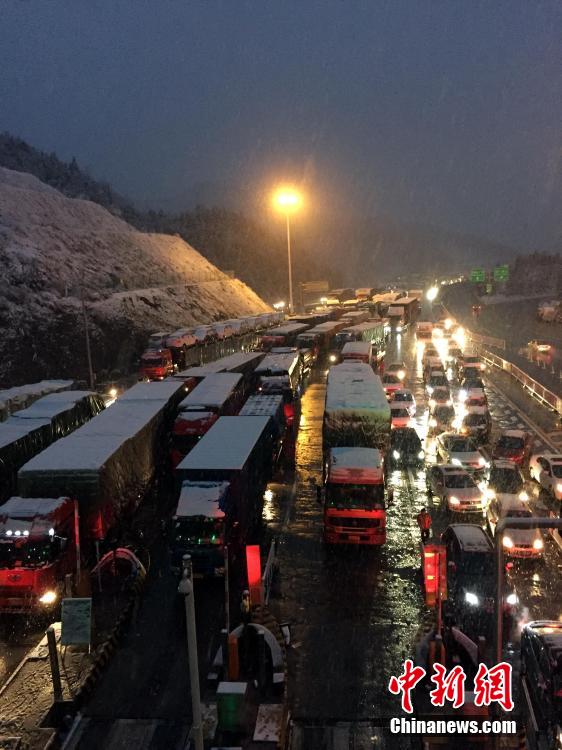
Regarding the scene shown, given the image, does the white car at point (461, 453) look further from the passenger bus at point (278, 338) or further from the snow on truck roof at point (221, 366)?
the passenger bus at point (278, 338)

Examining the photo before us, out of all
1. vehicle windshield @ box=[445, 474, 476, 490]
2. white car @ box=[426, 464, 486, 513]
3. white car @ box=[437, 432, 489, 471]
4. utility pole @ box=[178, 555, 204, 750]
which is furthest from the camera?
white car @ box=[437, 432, 489, 471]

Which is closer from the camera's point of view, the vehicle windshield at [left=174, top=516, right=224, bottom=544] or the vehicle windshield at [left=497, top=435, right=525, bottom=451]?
the vehicle windshield at [left=174, top=516, right=224, bottom=544]

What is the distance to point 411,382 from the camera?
4431cm

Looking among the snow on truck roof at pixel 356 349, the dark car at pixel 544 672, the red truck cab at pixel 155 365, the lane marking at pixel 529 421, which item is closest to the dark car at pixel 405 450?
the lane marking at pixel 529 421

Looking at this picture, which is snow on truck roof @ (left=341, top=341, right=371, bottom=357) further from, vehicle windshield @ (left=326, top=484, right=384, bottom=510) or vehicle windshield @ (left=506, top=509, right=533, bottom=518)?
vehicle windshield @ (left=326, top=484, right=384, bottom=510)

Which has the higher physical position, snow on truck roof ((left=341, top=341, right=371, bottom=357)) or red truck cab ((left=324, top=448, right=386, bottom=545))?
snow on truck roof ((left=341, top=341, right=371, bottom=357))

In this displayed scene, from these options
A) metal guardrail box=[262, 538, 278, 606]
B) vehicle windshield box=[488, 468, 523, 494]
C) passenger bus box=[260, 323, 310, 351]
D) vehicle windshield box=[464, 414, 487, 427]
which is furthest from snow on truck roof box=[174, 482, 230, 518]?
passenger bus box=[260, 323, 310, 351]

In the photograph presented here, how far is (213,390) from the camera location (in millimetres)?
27406

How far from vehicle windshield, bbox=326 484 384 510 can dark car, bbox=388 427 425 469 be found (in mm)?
8293

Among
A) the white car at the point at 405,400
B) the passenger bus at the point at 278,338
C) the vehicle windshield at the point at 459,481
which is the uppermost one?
the passenger bus at the point at 278,338

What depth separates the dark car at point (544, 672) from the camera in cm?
917

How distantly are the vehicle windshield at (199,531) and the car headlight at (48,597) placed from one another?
11.1ft

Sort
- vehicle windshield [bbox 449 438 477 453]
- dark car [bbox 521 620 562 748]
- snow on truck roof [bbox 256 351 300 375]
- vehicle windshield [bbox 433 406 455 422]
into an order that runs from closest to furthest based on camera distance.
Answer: dark car [bbox 521 620 562 748] → vehicle windshield [bbox 449 438 477 453] → vehicle windshield [bbox 433 406 455 422] → snow on truck roof [bbox 256 351 300 375]

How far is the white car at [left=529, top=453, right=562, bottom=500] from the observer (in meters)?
21.4
